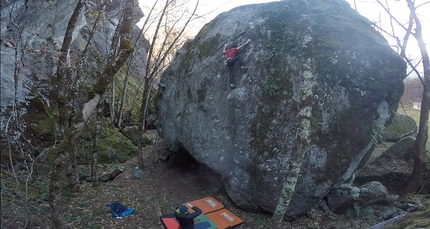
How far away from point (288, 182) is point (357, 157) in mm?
3531

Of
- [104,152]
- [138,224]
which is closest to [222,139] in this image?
[138,224]

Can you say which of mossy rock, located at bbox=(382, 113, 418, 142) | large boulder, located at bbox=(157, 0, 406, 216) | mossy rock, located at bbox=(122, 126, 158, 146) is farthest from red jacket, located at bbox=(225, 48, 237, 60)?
mossy rock, located at bbox=(382, 113, 418, 142)

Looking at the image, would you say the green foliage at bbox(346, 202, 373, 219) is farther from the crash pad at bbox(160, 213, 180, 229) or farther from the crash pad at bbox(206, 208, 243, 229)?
the crash pad at bbox(160, 213, 180, 229)

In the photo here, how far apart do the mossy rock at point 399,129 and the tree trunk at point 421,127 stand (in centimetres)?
412

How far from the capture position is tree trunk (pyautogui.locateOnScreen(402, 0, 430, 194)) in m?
9.62

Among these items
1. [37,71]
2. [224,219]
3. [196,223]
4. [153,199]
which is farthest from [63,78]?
[224,219]

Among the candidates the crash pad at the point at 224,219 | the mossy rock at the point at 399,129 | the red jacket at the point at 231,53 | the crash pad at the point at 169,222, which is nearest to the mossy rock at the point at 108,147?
the crash pad at the point at 169,222

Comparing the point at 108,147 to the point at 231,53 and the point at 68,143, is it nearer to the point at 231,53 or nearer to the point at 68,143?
the point at 231,53

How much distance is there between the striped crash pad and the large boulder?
58 centimetres

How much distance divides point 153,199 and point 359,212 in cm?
635

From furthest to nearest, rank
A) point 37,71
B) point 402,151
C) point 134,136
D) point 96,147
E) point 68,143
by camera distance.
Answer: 1. point 134,136
2. point 402,151
3. point 37,71
4. point 96,147
5. point 68,143

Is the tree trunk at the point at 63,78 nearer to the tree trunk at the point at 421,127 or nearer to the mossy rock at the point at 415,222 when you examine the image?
the mossy rock at the point at 415,222

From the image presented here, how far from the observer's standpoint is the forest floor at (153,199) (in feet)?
26.9

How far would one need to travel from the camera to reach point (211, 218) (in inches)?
329
